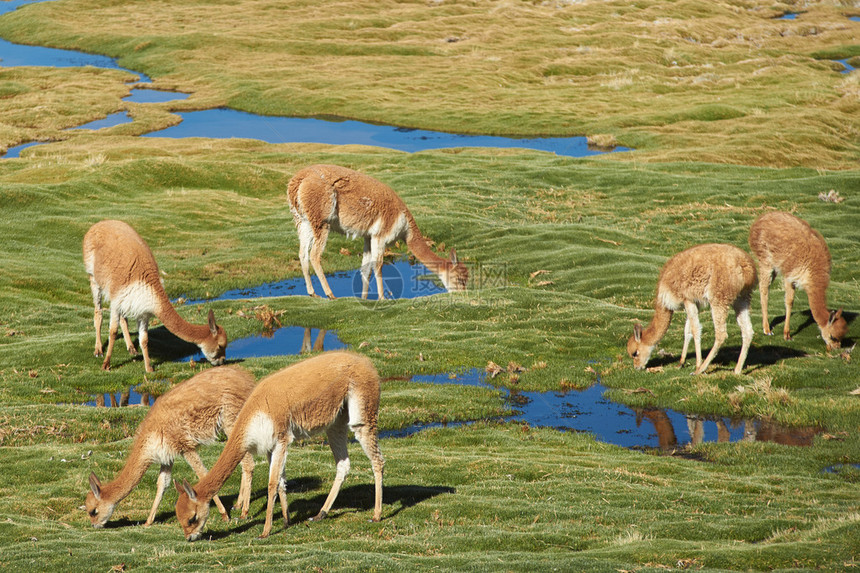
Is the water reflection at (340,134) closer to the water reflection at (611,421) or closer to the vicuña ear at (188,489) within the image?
the water reflection at (611,421)

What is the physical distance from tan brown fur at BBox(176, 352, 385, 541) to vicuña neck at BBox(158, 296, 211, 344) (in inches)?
369

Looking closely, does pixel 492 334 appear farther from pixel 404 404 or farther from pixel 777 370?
pixel 777 370

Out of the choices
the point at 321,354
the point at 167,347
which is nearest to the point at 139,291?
the point at 167,347

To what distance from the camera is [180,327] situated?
20781 mm

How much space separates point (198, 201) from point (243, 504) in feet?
114

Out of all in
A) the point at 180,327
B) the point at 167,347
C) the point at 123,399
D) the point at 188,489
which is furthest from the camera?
the point at 167,347

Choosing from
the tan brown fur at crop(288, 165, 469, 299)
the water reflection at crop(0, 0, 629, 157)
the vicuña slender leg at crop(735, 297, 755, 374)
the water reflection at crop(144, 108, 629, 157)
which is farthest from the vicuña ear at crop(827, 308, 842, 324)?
the water reflection at crop(144, 108, 629, 157)

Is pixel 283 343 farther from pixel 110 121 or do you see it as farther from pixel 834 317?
pixel 110 121

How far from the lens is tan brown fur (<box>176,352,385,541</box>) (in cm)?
1162

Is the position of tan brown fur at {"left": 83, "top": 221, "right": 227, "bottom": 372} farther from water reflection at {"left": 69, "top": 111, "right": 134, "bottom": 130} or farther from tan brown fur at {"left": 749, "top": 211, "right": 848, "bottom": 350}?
water reflection at {"left": 69, "top": 111, "right": 134, "bottom": 130}

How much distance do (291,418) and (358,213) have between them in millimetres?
15655

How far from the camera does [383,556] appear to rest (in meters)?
10.8

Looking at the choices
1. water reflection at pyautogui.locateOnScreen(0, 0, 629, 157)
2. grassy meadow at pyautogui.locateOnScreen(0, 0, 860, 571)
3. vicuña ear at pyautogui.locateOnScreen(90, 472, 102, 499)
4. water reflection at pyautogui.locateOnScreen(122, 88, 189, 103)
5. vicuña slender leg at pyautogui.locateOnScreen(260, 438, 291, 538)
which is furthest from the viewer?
water reflection at pyautogui.locateOnScreen(122, 88, 189, 103)

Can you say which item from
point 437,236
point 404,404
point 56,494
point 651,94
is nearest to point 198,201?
point 437,236
